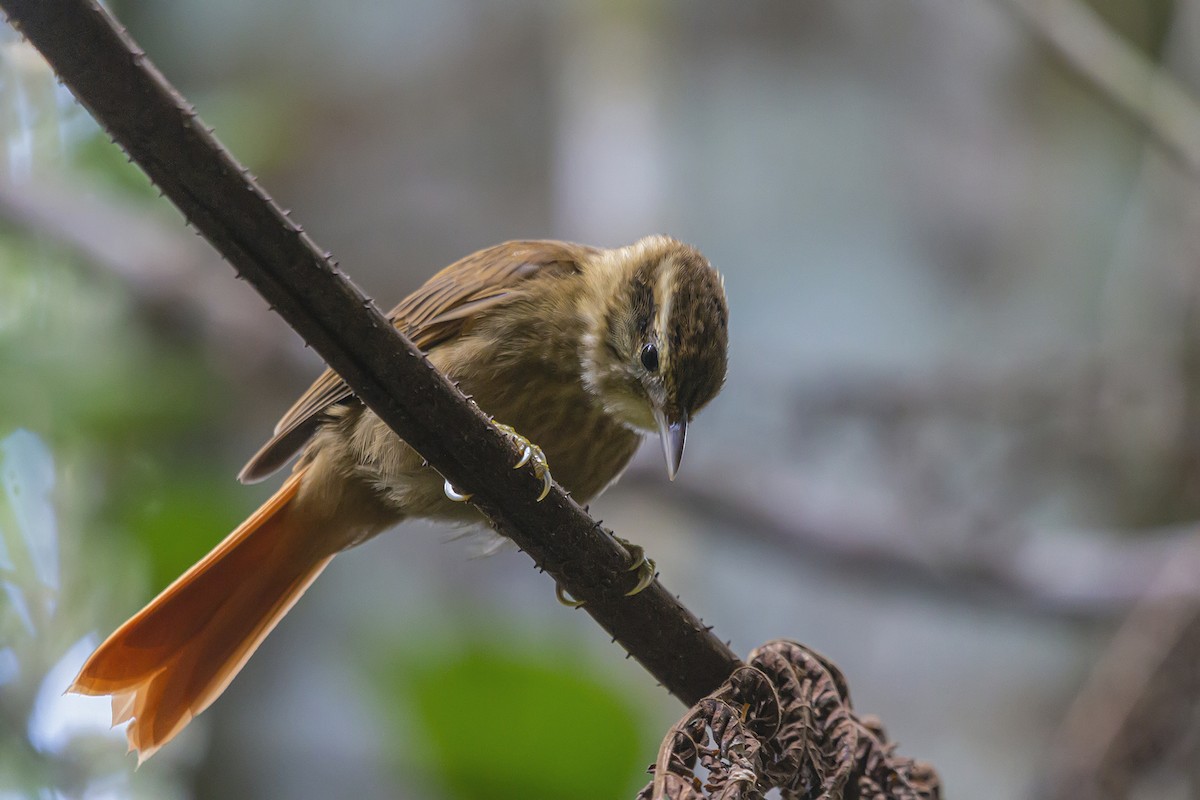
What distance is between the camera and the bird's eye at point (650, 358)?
93.5 inches

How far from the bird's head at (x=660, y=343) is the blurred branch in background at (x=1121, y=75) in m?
2.75

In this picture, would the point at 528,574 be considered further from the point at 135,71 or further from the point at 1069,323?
the point at 135,71

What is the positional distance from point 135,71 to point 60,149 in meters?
3.04

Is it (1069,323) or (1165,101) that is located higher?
(1069,323)

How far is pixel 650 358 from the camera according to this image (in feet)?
7.82

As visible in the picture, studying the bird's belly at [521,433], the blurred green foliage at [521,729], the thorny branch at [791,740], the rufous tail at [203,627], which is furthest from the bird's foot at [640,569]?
the rufous tail at [203,627]

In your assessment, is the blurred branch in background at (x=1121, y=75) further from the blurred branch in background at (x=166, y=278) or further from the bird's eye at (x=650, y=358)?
the blurred branch in background at (x=166, y=278)

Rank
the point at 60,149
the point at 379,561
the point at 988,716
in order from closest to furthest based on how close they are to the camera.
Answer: the point at 60,149
the point at 379,561
the point at 988,716

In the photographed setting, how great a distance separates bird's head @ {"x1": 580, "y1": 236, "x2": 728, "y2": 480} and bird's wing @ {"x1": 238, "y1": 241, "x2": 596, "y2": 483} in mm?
180

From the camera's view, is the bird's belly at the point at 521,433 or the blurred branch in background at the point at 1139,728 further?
the blurred branch in background at the point at 1139,728

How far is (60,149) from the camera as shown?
3895mm

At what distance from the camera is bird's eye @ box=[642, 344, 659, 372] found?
93.5 inches

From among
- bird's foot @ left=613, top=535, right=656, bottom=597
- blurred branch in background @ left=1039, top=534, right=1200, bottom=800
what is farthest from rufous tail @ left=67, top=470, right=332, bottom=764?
blurred branch in background @ left=1039, top=534, right=1200, bottom=800

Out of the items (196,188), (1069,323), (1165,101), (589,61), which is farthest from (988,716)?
(196,188)
